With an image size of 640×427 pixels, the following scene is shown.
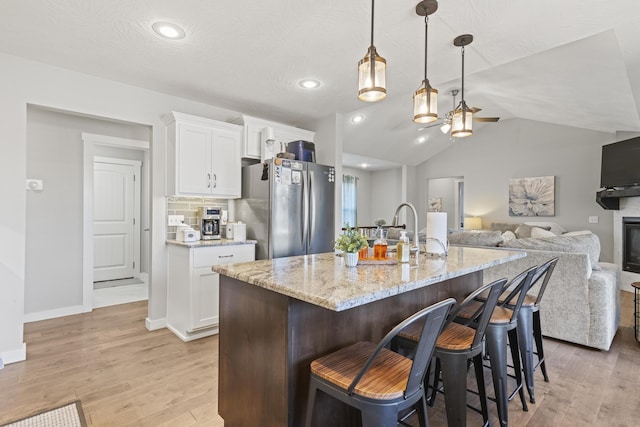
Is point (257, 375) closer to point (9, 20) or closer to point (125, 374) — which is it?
point (125, 374)

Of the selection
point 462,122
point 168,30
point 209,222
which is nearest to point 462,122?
point 462,122

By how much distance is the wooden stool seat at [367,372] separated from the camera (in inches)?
43.4

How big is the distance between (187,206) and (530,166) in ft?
22.7

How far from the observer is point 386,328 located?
178 centimetres

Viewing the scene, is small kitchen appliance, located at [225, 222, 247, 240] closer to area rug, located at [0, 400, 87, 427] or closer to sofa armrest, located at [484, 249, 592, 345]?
area rug, located at [0, 400, 87, 427]

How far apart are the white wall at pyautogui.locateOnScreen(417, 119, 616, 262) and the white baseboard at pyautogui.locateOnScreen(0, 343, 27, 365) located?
8038 millimetres

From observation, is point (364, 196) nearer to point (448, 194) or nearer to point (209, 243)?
point (448, 194)

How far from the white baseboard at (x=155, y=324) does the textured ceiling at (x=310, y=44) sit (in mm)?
2400

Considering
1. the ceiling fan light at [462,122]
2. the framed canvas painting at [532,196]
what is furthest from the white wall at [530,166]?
the ceiling fan light at [462,122]

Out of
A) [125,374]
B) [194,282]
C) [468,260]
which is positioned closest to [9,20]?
[194,282]

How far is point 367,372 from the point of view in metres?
1.22

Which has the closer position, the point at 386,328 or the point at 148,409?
the point at 386,328

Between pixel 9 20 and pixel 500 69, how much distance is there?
4686 mm

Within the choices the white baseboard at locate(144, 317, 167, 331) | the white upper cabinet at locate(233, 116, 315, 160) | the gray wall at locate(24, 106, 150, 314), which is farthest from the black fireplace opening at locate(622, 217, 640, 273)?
the gray wall at locate(24, 106, 150, 314)
